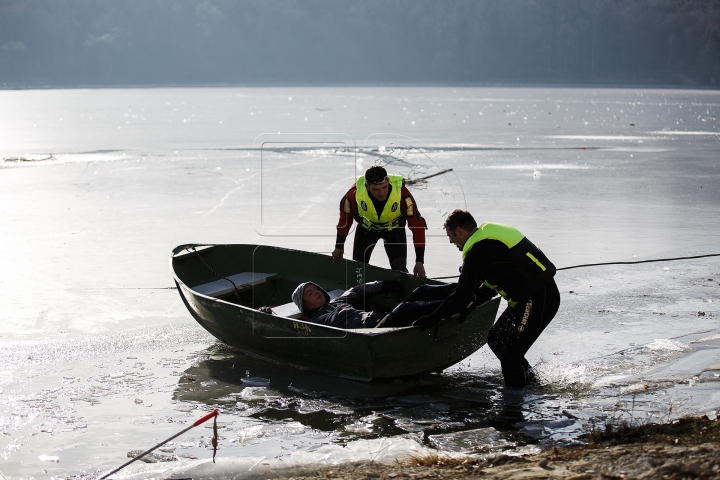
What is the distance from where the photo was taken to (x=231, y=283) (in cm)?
731

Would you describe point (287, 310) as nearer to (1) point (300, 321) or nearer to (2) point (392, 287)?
(2) point (392, 287)

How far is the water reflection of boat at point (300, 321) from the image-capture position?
207 inches

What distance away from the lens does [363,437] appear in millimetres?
4656

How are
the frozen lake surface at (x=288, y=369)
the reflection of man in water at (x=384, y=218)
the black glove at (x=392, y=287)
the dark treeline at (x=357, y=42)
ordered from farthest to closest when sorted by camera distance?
1. the dark treeline at (x=357, y=42)
2. the reflection of man in water at (x=384, y=218)
3. the black glove at (x=392, y=287)
4. the frozen lake surface at (x=288, y=369)

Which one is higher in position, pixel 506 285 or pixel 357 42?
pixel 357 42

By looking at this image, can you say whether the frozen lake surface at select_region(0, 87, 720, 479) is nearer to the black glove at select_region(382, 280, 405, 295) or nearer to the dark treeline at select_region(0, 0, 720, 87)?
the black glove at select_region(382, 280, 405, 295)

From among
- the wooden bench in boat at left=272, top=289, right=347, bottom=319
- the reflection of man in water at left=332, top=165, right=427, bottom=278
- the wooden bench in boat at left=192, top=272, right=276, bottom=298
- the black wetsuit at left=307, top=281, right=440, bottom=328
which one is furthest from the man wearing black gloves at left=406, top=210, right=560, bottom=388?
the wooden bench in boat at left=192, top=272, right=276, bottom=298

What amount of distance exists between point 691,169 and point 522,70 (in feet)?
480

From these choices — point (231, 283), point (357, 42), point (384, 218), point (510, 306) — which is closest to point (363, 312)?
point (510, 306)

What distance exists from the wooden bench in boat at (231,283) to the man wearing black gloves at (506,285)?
2386 mm

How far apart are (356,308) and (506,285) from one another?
4.49ft

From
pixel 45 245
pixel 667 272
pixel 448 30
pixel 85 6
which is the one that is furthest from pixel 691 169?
pixel 85 6

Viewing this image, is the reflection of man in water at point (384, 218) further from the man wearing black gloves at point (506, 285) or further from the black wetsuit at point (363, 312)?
the man wearing black gloves at point (506, 285)

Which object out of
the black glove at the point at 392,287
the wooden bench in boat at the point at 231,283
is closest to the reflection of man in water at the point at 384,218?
the black glove at the point at 392,287
